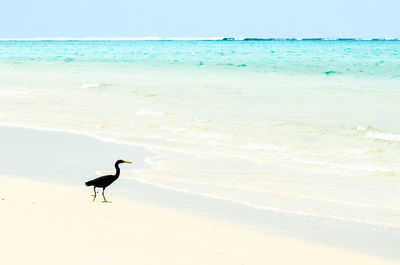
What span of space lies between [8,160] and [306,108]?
1107 cm

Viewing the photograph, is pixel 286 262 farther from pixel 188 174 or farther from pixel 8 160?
pixel 8 160

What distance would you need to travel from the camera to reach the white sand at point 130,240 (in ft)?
17.7

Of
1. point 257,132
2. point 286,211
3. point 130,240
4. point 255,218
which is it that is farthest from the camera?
point 257,132

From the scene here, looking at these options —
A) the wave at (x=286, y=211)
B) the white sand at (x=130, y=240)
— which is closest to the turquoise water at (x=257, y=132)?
the wave at (x=286, y=211)

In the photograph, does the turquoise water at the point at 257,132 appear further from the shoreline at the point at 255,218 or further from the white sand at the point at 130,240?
the white sand at the point at 130,240

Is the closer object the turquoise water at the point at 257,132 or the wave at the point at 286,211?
the wave at the point at 286,211

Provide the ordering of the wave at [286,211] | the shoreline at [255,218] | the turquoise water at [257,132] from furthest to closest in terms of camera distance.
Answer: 1. the turquoise water at [257,132]
2. the wave at [286,211]
3. the shoreline at [255,218]

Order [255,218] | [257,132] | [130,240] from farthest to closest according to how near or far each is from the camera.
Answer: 1. [257,132]
2. [255,218]
3. [130,240]

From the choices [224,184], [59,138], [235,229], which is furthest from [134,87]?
[235,229]

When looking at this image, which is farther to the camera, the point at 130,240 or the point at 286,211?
the point at 286,211

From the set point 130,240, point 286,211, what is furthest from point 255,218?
point 130,240

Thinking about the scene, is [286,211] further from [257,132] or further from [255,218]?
[257,132]

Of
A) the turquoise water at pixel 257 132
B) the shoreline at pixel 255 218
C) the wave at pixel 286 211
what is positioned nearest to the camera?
the shoreline at pixel 255 218

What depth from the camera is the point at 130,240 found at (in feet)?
19.4
